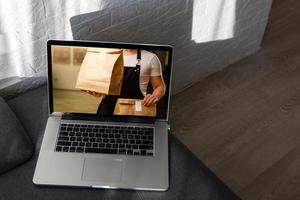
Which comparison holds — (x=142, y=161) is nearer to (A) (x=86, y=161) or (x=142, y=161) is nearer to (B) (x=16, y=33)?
(A) (x=86, y=161)

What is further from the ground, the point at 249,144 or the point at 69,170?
the point at 69,170

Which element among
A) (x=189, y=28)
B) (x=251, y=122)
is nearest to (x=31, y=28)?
(x=189, y=28)

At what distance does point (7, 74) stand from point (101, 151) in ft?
1.25

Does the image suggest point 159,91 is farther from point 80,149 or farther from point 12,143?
point 12,143

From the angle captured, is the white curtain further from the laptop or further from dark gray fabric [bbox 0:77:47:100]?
the laptop

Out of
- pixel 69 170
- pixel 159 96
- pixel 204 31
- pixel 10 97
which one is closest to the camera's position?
pixel 69 170

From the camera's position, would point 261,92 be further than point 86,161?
Yes

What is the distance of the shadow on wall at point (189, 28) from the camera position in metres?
1.35

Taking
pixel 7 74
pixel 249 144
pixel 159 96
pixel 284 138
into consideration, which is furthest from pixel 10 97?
pixel 284 138

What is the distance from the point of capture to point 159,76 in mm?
1136

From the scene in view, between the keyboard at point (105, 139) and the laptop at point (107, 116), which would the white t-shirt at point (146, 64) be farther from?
the keyboard at point (105, 139)

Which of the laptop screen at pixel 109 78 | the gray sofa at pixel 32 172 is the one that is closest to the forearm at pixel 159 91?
the laptop screen at pixel 109 78

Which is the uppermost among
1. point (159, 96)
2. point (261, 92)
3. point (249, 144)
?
point (159, 96)

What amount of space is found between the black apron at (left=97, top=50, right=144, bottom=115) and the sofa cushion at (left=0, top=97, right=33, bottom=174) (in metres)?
0.20
